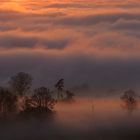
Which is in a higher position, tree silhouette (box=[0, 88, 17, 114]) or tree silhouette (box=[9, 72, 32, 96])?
tree silhouette (box=[9, 72, 32, 96])

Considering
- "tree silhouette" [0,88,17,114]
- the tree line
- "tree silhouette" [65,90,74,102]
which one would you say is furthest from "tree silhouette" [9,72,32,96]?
"tree silhouette" [65,90,74,102]

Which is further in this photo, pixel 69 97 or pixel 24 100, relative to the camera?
pixel 69 97

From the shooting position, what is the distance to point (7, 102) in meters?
49.9

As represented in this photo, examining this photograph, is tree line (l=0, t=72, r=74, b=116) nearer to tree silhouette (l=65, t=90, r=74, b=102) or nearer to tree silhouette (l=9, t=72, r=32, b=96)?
tree silhouette (l=9, t=72, r=32, b=96)

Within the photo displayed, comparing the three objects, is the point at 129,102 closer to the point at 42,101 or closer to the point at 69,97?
the point at 69,97

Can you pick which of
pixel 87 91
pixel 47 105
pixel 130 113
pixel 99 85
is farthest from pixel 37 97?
pixel 99 85

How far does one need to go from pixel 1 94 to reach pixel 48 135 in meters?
9.71

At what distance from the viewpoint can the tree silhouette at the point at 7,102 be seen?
159 feet

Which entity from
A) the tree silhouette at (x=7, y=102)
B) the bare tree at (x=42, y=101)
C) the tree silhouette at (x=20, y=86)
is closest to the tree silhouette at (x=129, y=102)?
the bare tree at (x=42, y=101)

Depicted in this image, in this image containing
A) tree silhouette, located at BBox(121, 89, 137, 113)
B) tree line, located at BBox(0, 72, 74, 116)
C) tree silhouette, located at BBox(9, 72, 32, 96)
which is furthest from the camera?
tree silhouette, located at BBox(9, 72, 32, 96)

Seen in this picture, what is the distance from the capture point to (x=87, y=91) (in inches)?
2694

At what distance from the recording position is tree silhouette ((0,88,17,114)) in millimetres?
48375

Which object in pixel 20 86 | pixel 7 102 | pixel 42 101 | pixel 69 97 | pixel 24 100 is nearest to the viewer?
pixel 42 101

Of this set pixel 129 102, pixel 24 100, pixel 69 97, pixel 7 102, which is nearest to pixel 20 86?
pixel 24 100
